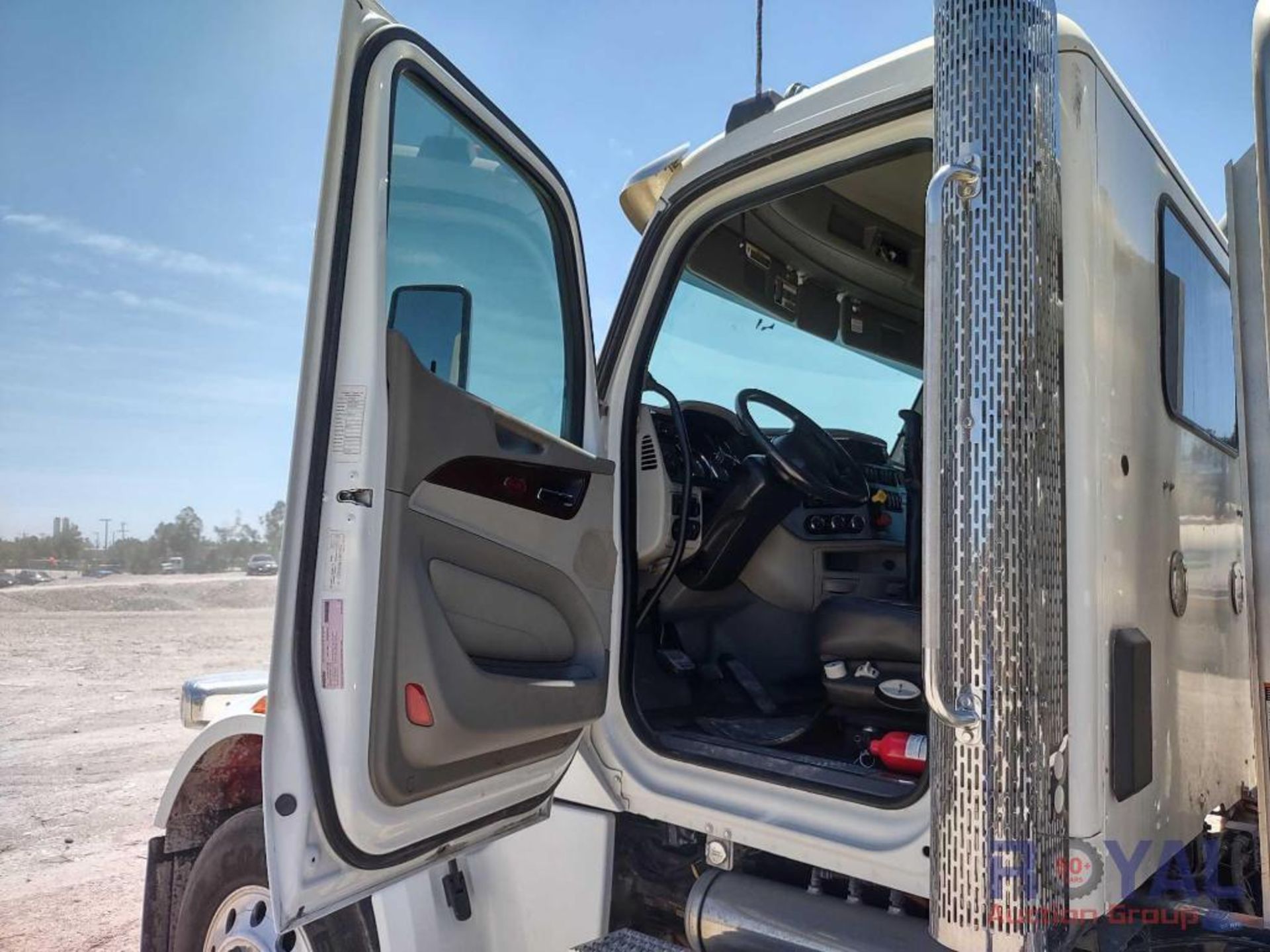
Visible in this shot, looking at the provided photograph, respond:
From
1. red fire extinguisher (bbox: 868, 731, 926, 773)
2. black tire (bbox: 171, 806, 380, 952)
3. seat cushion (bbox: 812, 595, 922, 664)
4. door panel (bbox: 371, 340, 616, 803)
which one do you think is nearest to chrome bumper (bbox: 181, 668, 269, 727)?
black tire (bbox: 171, 806, 380, 952)

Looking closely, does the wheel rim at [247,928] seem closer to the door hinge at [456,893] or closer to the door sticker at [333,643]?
the door hinge at [456,893]

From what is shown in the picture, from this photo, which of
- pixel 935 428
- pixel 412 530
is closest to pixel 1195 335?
pixel 935 428

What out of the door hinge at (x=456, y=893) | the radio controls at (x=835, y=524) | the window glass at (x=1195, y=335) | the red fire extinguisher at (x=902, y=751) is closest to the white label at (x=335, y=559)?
the door hinge at (x=456, y=893)

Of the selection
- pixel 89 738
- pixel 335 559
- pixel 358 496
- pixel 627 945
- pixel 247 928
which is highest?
pixel 358 496

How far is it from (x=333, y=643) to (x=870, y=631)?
125 cm

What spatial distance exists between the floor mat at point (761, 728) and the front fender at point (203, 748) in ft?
3.71

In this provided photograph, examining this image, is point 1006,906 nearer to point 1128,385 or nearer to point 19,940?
point 1128,385

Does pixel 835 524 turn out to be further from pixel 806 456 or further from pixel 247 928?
pixel 247 928

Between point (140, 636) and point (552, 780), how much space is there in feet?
49.1

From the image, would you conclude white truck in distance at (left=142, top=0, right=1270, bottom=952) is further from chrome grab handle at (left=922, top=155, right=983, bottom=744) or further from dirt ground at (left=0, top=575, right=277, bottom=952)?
dirt ground at (left=0, top=575, right=277, bottom=952)

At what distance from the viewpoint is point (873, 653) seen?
7.25ft

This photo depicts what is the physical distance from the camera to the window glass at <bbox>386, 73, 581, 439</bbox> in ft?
5.50

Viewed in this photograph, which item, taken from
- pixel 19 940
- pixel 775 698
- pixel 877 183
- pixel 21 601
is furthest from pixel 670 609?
pixel 21 601

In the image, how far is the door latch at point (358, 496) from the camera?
60.3 inches
